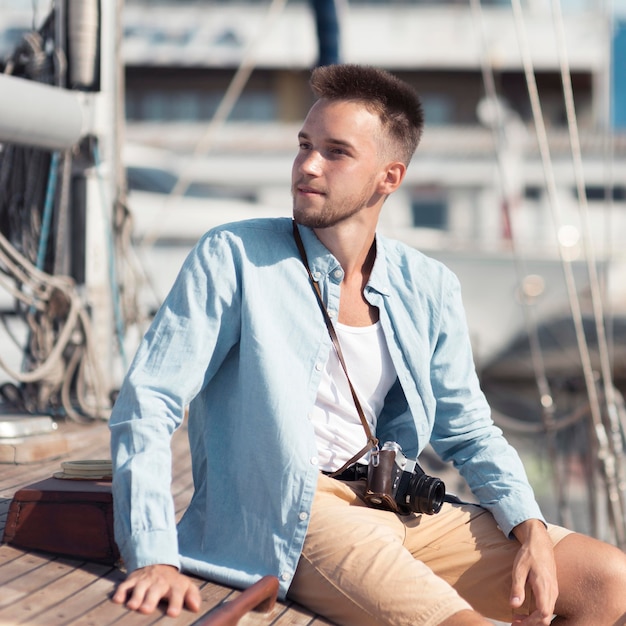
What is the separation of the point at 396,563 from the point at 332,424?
0.37 m

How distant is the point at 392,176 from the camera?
7.77ft

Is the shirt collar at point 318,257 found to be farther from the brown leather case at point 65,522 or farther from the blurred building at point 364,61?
the blurred building at point 364,61

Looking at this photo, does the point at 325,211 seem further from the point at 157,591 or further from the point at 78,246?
the point at 78,246

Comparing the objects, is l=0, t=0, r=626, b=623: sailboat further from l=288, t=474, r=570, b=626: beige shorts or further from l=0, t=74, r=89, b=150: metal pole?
l=288, t=474, r=570, b=626: beige shorts

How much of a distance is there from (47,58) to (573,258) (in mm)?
10581

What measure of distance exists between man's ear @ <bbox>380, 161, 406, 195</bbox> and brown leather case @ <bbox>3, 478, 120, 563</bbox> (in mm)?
879

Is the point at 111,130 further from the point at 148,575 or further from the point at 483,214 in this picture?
the point at 483,214

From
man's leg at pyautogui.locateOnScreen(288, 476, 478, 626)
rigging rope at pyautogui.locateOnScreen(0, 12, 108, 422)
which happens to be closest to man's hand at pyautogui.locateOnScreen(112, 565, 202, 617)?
man's leg at pyautogui.locateOnScreen(288, 476, 478, 626)

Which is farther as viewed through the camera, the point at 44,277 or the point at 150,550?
the point at 44,277

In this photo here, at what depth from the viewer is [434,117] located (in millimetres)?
24891

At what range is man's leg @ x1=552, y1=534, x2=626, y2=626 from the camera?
2098 mm

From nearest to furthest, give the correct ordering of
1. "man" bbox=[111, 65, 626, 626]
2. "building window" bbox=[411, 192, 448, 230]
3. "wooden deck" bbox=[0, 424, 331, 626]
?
1. "wooden deck" bbox=[0, 424, 331, 626]
2. "man" bbox=[111, 65, 626, 626]
3. "building window" bbox=[411, 192, 448, 230]

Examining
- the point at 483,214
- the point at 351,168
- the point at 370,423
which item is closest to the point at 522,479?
the point at 370,423

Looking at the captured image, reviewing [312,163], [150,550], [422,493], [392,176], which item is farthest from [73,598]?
[392,176]
